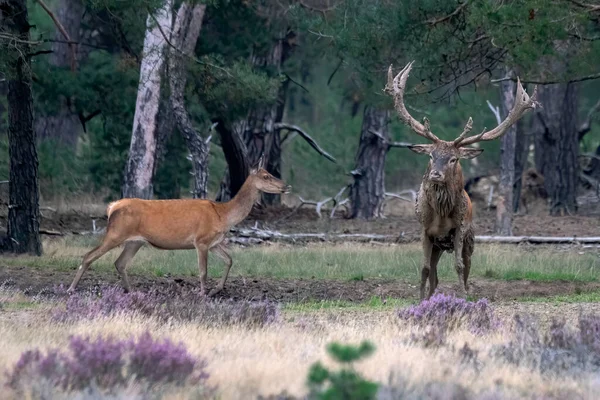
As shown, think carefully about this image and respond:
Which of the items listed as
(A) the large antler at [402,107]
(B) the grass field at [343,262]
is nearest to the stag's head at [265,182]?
(B) the grass field at [343,262]

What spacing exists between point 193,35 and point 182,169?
5.09m

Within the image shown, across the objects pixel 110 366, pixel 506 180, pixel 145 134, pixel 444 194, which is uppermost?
pixel 145 134

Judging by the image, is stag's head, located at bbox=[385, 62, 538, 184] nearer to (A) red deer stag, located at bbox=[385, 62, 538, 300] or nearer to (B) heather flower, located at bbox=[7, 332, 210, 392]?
(A) red deer stag, located at bbox=[385, 62, 538, 300]

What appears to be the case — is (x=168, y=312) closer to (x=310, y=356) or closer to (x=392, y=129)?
(x=310, y=356)

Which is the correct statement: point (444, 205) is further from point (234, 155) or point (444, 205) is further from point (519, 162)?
point (519, 162)

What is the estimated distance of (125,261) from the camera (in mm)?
14328

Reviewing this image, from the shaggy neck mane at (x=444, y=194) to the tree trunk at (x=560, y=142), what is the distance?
16.8 meters

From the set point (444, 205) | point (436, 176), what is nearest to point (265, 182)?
point (444, 205)

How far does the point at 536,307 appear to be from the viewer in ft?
41.1

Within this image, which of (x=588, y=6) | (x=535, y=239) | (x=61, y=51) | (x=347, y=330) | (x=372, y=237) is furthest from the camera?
(x=61, y=51)

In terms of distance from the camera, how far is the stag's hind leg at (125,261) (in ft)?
45.9

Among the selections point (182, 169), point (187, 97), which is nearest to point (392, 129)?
point (182, 169)

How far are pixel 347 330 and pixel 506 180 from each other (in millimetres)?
12469

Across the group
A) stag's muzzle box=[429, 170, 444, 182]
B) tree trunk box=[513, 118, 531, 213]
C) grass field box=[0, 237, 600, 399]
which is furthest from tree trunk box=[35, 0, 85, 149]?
stag's muzzle box=[429, 170, 444, 182]
